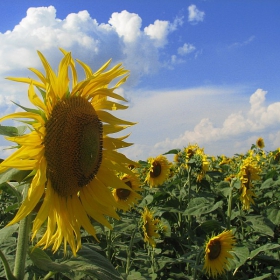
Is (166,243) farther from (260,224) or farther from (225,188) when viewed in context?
(260,224)

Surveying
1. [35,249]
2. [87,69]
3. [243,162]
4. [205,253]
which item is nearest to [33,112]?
[87,69]

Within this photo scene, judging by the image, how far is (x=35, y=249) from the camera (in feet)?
5.80

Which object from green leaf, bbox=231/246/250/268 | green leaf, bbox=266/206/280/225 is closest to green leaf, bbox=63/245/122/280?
green leaf, bbox=231/246/250/268

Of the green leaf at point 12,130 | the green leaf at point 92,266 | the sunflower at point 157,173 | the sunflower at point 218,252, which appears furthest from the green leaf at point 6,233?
the sunflower at point 157,173

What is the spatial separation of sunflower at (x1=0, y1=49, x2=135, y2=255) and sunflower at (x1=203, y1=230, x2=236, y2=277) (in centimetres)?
189

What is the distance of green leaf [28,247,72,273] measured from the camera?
1651mm

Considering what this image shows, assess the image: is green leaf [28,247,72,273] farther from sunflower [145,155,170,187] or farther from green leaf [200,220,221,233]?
sunflower [145,155,170,187]

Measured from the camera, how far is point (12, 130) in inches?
68.2

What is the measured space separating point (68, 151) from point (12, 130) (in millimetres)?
283

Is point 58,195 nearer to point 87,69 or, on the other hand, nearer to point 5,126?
point 5,126

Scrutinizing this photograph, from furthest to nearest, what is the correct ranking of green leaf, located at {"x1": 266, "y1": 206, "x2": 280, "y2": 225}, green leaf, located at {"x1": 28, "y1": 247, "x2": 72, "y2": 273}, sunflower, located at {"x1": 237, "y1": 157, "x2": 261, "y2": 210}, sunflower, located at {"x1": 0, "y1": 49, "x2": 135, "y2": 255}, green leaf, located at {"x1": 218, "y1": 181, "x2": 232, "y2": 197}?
sunflower, located at {"x1": 237, "y1": 157, "x2": 261, "y2": 210} → green leaf, located at {"x1": 266, "y1": 206, "x2": 280, "y2": 225} → green leaf, located at {"x1": 218, "y1": 181, "x2": 232, "y2": 197} → sunflower, located at {"x1": 0, "y1": 49, "x2": 135, "y2": 255} → green leaf, located at {"x1": 28, "y1": 247, "x2": 72, "y2": 273}

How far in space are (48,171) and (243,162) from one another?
377cm

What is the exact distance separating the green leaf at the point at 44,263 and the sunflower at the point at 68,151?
44 millimetres

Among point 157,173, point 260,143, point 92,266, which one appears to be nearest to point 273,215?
point 157,173
